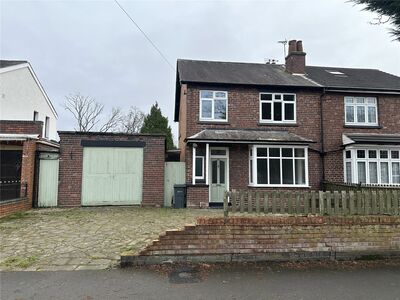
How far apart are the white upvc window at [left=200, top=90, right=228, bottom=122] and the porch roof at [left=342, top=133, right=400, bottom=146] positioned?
603 centimetres

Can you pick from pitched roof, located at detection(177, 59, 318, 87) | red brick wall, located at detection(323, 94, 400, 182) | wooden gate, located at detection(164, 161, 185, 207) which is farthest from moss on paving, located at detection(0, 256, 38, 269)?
red brick wall, located at detection(323, 94, 400, 182)

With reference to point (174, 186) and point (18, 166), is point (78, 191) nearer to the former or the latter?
point (18, 166)

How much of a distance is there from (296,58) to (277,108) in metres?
4.11

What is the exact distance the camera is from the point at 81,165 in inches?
536

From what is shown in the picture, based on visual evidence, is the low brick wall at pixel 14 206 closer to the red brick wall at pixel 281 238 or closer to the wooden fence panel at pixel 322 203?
the red brick wall at pixel 281 238

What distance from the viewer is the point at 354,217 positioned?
19.2 feet

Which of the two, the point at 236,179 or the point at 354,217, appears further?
the point at 236,179

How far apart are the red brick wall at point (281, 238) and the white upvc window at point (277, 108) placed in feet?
32.8

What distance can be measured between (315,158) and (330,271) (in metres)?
10.6

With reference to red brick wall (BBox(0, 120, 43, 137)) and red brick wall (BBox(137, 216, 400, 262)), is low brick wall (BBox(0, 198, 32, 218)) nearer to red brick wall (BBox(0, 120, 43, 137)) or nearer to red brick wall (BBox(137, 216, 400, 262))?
red brick wall (BBox(0, 120, 43, 137))

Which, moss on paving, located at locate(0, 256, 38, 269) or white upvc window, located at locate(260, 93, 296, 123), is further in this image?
white upvc window, located at locate(260, 93, 296, 123)

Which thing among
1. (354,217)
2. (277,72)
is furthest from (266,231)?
(277,72)

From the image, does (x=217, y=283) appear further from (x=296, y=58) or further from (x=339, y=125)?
(x=296, y=58)

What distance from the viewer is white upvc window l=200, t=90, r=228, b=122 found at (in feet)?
49.2
